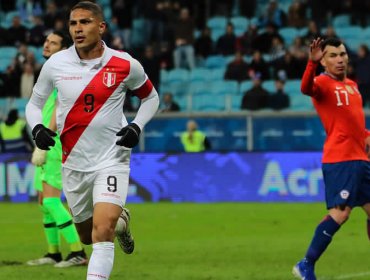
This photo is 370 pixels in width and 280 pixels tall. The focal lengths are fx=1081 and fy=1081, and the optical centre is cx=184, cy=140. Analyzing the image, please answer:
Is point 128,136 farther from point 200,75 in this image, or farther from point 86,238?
point 200,75

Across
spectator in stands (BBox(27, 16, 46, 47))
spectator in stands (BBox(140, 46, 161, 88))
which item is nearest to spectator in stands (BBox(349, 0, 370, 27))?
spectator in stands (BBox(140, 46, 161, 88))

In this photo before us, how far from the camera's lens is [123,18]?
27484mm

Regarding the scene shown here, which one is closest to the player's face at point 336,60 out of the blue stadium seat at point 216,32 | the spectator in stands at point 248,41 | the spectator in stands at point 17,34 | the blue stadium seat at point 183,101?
the blue stadium seat at point 183,101

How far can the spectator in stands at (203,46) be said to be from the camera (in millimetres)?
26469

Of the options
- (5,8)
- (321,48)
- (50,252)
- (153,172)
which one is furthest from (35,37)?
(321,48)

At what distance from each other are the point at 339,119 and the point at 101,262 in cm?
300

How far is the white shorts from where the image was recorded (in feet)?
25.9

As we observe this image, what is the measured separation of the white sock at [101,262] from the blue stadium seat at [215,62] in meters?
18.9

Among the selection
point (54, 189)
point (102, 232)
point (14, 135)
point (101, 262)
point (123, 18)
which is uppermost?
point (102, 232)

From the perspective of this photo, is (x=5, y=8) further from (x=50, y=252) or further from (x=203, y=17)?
(x=50, y=252)

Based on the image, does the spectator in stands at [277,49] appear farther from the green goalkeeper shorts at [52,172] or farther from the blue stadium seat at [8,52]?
the green goalkeeper shorts at [52,172]

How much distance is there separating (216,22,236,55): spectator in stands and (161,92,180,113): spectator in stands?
145 inches

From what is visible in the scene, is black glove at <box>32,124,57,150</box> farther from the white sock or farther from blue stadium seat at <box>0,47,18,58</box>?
blue stadium seat at <box>0,47,18,58</box>

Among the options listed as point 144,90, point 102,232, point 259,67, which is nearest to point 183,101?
point 259,67
